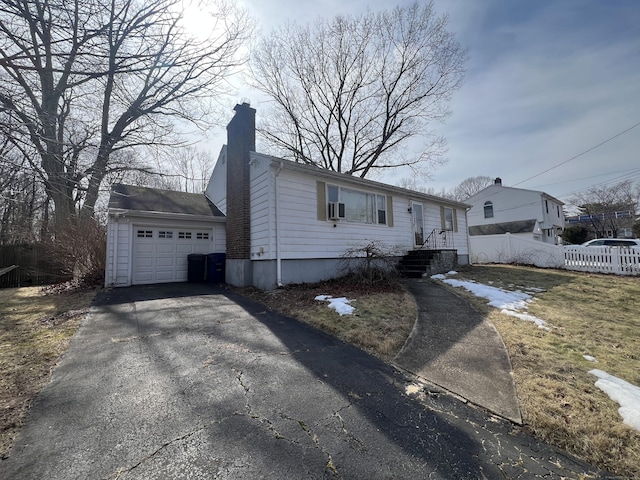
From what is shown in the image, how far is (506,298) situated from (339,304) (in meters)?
4.14

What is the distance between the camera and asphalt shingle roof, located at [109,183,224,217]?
1016cm

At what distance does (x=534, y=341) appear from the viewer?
13.1 ft

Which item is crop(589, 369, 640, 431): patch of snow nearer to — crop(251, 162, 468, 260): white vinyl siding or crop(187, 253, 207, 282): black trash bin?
crop(251, 162, 468, 260): white vinyl siding

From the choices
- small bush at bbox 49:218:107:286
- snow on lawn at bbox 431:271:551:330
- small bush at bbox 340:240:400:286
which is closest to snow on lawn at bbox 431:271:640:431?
snow on lawn at bbox 431:271:551:330

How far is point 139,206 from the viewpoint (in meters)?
10.2

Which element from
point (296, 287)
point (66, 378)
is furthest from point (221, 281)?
point (66, 378)

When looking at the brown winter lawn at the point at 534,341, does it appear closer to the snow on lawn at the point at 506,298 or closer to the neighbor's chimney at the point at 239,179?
the snow on lawn at the point at 506,298

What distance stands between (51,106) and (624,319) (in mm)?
12386

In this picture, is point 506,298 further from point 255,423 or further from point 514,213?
point 514,213

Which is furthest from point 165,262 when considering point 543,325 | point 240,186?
point 543,325

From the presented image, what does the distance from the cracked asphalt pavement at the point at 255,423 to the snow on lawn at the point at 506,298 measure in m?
3.48

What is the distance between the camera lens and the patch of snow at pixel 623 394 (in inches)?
88.9

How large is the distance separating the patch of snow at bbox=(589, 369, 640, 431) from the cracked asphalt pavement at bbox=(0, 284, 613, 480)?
0.85 meters

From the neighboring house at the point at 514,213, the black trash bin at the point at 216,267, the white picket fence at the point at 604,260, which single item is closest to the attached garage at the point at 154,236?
the black trash bin at the point at 216,267
